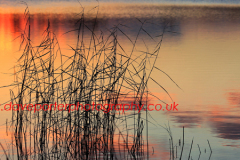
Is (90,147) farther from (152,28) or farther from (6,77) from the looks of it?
(152,28)

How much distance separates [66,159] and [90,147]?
29 centimetres

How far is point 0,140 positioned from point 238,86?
5.17 metres

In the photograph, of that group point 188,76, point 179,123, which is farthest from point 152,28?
point 179,123

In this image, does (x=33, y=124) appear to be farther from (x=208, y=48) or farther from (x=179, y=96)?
(x=208, y=48)

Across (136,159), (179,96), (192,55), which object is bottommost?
(136,159)

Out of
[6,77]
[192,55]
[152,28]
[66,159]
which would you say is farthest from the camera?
[152,28]

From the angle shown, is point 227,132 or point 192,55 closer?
point 227,132

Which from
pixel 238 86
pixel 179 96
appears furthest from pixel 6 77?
pixel 238 86

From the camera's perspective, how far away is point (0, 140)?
466cm

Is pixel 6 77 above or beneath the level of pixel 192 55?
beneath

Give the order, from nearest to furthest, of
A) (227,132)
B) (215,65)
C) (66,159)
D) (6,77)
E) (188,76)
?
1. (66,159)
2. (227,132)
3. (6,77)
4. (188,76)
5. (215,65)

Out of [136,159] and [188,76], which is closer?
[136,159]

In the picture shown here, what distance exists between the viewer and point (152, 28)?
2858cm

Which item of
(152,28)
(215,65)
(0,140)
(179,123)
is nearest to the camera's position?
(0,140)
